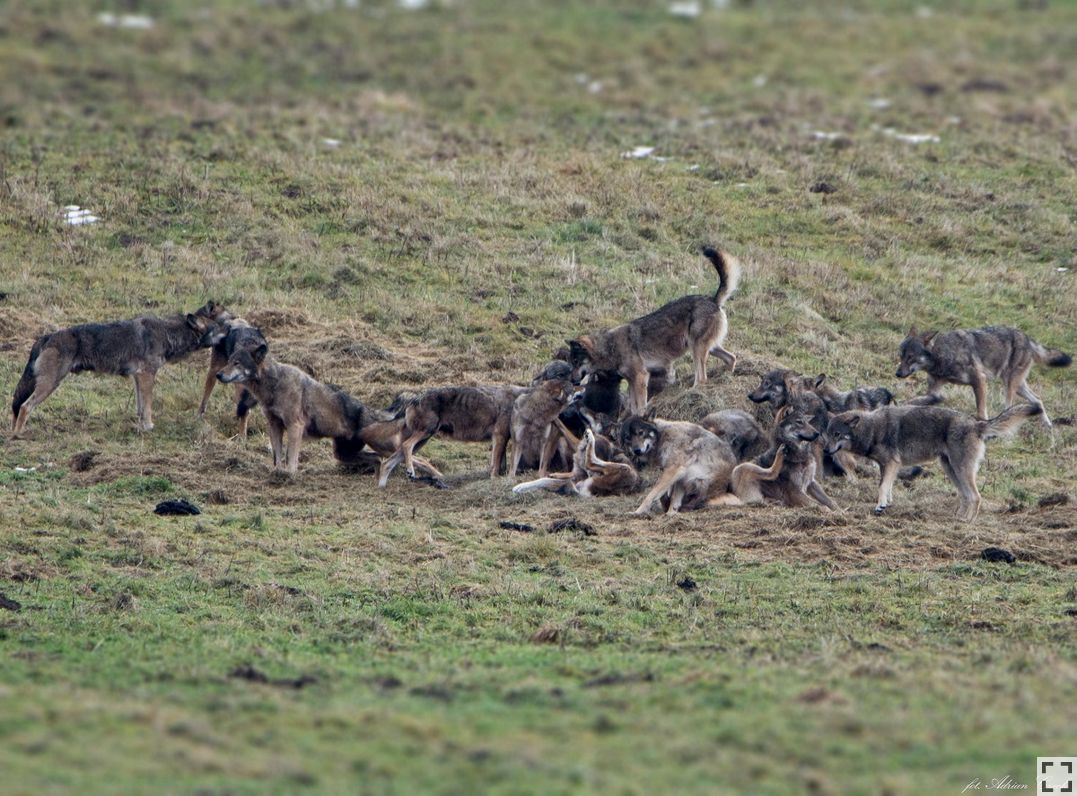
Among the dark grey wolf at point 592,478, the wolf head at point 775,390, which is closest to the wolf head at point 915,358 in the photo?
the wolf head at point 775,390

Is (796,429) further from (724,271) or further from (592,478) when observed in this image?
(724,271)

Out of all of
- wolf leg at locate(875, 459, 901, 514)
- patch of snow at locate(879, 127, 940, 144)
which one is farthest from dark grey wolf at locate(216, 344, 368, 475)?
patch of snow at locate(879, 127, 940, 144)

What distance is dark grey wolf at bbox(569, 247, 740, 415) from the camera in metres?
20.5

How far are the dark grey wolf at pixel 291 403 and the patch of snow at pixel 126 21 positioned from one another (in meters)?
36.4

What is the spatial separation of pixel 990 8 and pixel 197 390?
144 feet

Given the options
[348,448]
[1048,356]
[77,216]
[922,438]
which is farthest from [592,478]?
[77,216]

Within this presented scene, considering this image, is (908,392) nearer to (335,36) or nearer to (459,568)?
(459,568)

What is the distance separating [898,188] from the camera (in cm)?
3066

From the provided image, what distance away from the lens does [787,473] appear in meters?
17.5

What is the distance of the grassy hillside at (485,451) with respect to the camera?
30.5ft

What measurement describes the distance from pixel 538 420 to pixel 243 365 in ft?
12.0

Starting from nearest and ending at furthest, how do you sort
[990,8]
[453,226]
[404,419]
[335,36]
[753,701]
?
[753,701]
[404,419]
[453,226]
[335,36]
[990,8]

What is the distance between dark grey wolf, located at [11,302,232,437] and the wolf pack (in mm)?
21

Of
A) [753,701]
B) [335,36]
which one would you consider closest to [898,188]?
[753,701]
